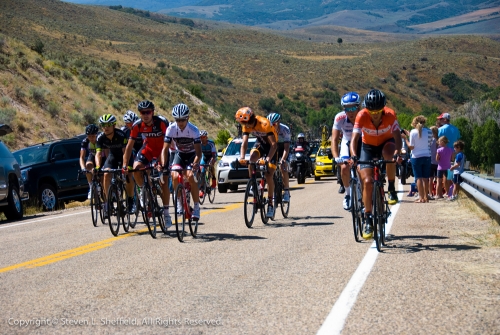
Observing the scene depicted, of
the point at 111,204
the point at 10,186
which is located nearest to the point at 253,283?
the point at 111,204

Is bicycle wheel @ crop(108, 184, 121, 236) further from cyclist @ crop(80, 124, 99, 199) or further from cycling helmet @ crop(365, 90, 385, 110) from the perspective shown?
cycling helmet @ crop(365, 90, 385, 110)

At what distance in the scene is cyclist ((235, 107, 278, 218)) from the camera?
13112 mm

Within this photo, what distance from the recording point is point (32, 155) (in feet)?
69.1

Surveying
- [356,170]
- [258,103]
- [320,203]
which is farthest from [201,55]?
[356,170]

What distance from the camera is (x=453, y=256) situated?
9211 millimetres

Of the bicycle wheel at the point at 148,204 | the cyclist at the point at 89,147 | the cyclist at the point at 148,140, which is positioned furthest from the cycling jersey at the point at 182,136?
the cyclist at the point at 89,147

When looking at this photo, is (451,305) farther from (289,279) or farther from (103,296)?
(103,296)

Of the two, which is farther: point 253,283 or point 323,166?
point 323,166

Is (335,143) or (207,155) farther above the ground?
(335,143)

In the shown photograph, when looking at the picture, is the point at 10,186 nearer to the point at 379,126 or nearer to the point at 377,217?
the point at 379,126

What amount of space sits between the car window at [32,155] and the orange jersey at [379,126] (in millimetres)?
12459

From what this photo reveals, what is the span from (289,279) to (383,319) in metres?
1.96

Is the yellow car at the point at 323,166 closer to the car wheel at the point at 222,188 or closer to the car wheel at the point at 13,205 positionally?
the car wheel at the point at 222,188

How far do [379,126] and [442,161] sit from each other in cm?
A: 869
